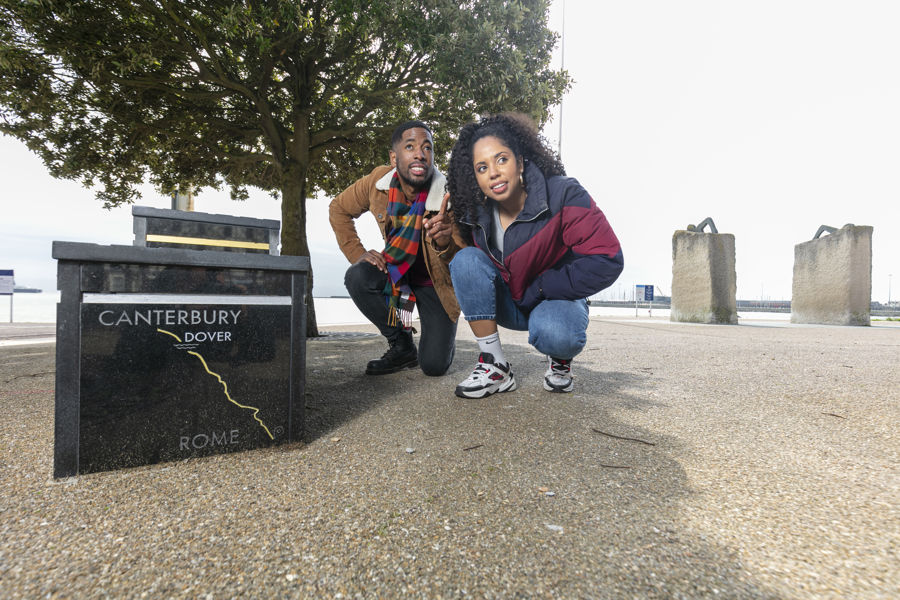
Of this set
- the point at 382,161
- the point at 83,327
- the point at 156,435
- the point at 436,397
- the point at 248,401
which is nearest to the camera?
the point at 83,327

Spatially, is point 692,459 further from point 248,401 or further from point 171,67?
point 171,67

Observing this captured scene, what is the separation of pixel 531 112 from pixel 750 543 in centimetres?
479

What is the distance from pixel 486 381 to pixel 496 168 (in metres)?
1.05

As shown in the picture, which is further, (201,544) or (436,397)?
(436,397)

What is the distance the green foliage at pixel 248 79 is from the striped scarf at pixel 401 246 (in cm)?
241

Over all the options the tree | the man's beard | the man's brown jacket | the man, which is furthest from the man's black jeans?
the tree

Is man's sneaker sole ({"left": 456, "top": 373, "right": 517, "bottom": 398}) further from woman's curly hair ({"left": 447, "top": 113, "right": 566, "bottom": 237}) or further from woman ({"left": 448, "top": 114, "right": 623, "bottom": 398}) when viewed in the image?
woman's curly hair ({"left": 447, "top": 113, "right": 566, "bottom": 237})

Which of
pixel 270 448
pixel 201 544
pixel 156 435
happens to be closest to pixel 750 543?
pixel 201 544

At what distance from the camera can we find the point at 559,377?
88.4 inches

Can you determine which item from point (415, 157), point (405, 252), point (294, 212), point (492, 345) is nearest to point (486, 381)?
point (492, 345)

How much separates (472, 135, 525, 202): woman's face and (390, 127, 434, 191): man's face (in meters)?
0.53

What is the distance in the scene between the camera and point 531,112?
4812 mm

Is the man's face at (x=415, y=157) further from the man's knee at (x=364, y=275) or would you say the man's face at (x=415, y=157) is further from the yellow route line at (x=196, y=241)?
the yellow route line at (x=196, y=241)

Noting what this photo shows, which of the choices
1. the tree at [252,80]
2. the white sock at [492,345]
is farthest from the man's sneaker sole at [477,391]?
the tree at [252,80]
